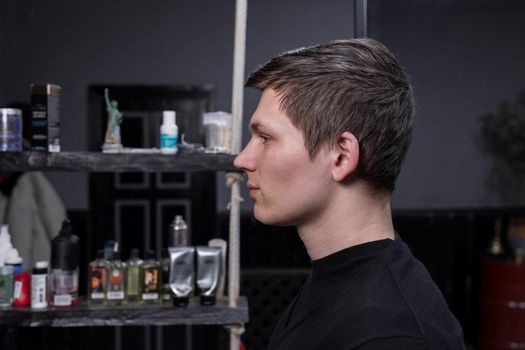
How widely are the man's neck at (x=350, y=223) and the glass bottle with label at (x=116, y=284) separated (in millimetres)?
1000

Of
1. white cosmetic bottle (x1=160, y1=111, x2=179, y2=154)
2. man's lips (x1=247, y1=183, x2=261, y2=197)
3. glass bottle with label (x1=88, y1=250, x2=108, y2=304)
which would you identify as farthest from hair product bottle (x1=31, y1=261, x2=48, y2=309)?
man's lips (x1=247, y1=183, x2=261, y2=197)

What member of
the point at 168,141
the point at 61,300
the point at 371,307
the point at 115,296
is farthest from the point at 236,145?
the point at 371,307

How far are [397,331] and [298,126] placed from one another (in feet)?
1.04

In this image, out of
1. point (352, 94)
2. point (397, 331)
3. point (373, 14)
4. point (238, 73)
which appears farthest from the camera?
point (373, 14)

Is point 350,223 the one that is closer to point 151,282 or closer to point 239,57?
point 239,57

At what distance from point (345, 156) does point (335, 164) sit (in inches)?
0.7

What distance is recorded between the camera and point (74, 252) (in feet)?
5.91

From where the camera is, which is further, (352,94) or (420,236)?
(420,236)

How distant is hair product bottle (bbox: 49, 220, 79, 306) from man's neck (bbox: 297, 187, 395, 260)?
3.48 feet

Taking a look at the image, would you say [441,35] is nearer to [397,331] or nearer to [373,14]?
[373,14]

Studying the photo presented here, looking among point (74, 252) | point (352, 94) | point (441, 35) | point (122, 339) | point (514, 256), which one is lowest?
point (122, 339)

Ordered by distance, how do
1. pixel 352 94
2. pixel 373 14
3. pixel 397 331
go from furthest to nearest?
pixel 373 14
pixel 352 94
pixel 397 331

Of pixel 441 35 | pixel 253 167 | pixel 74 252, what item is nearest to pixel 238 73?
pixel 74 252

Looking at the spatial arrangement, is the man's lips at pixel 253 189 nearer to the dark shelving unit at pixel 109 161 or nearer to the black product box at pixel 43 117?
the dark shelving unit at pixel 109 161
